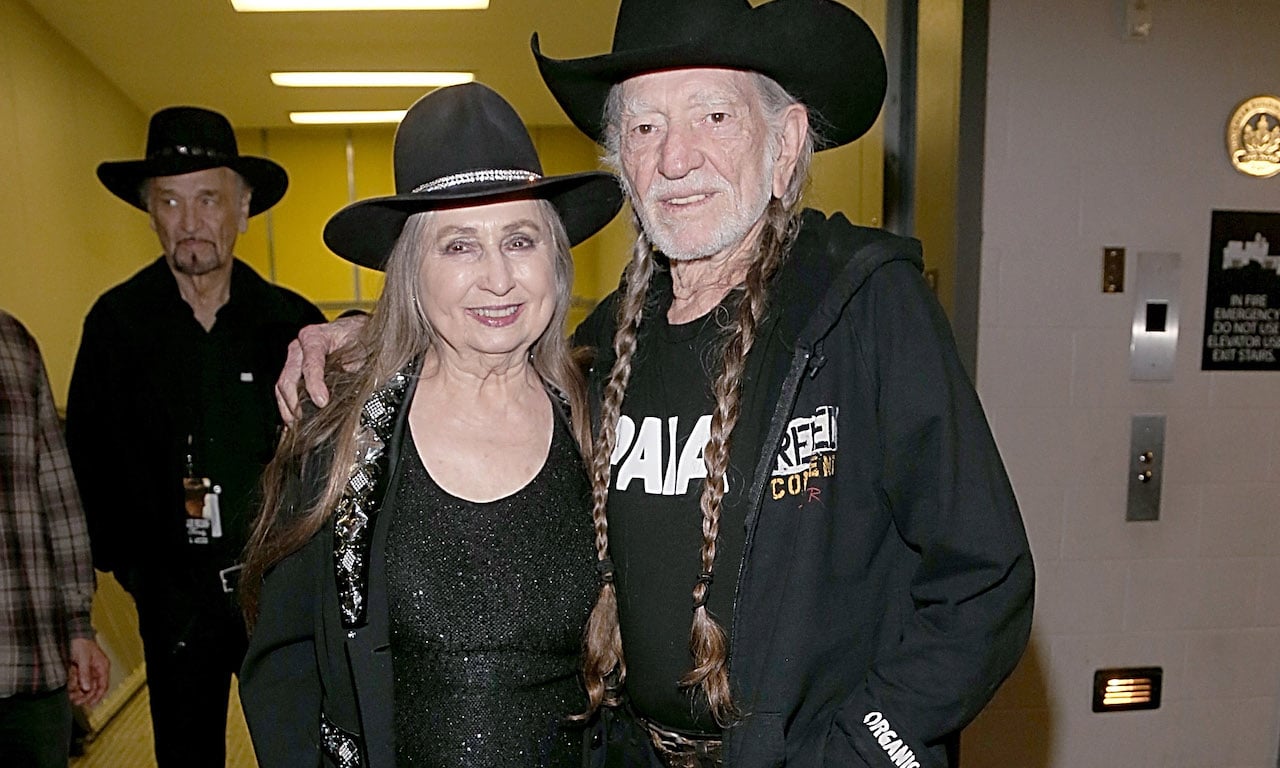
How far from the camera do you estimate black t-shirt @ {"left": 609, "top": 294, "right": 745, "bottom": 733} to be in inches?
55.5

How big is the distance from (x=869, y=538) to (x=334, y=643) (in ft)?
2.86

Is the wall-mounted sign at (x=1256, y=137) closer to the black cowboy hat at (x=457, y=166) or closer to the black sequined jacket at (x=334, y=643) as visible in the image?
the black cowboy hat at (x=457, y=166)

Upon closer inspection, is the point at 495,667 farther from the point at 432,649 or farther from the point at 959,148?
the point at 959,148

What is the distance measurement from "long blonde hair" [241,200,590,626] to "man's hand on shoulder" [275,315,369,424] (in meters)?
0.02

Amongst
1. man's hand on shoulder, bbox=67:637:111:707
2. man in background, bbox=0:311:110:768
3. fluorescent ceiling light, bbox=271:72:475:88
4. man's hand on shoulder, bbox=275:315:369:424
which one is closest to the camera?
man's hand on shoulder, bbox=275:315:369:424

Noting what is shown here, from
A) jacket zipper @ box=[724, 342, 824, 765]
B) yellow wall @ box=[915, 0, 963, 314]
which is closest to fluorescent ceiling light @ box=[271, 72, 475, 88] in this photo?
yellow wall @ box=[915, 0, 963, 314]

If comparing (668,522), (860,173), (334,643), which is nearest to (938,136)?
(860,173)

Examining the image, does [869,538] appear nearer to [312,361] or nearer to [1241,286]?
[312,361]

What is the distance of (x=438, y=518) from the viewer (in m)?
1.52

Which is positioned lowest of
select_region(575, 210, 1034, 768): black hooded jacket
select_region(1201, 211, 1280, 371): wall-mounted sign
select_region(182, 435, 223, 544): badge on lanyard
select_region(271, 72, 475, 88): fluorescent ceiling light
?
A: select_region(182, 435, 223, 544): badge on lanyard

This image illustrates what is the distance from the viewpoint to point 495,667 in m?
1.49

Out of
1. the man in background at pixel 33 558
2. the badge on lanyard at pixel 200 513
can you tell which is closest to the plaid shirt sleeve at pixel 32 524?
the man in background at pixel 33 558

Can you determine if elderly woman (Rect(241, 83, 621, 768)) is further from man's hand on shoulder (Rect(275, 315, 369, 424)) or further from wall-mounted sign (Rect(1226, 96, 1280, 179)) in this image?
wall-mounted sign (Rect(1226, 96, 1280, 179))

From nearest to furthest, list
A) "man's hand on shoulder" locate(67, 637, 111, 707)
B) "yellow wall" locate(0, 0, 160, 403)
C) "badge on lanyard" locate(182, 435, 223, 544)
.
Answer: "man's hand on shoulder" locate(67, 637, 111, 707)
"badge on lanyard" locate(182, 435, 223, 544)
"yellow wall" locate(0, 0, 160, 403)
